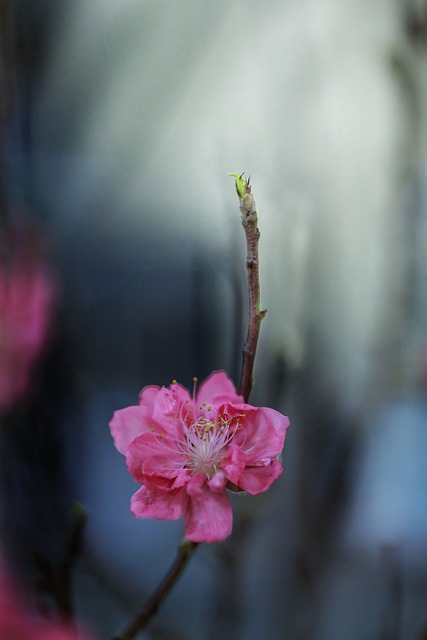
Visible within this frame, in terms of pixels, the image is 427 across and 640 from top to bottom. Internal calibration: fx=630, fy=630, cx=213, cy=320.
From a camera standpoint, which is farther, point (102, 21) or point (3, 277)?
point (102, 21)

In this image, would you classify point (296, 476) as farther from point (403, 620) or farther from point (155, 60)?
point (155, 60)

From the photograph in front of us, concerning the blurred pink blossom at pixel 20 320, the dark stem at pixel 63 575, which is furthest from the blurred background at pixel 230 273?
the dark stem at pixel 63 575

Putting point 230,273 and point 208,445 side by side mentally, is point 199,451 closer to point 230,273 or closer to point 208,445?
point 208,445

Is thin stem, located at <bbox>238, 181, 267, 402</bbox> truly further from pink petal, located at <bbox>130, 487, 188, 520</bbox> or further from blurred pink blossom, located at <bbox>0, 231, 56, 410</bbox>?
blurred pink blossom, located at <bbox>0, 231, 56, 410</bbox>

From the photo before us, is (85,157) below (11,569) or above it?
above

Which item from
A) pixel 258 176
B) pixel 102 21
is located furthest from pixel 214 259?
pixel 102 21

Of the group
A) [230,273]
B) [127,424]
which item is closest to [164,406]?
[127,424]

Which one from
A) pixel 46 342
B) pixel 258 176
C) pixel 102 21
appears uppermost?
pixel 102 21
